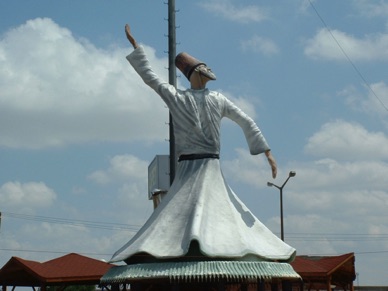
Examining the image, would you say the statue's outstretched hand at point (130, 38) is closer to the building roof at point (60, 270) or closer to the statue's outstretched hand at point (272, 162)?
the statue's outstretched hand at point (272, 162)

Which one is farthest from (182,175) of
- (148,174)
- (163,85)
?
(148,174)

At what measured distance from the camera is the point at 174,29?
17.5 m

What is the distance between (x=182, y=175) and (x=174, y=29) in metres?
6.17

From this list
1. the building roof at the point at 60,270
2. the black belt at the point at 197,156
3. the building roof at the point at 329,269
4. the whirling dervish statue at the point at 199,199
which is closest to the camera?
the whirling dervish statue at the point at 199,199

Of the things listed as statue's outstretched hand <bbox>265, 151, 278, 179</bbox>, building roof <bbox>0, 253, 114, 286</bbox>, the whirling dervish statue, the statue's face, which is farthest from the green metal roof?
building roof <bbox>0, 253, 114, 286</bbox>

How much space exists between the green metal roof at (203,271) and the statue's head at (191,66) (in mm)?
3956

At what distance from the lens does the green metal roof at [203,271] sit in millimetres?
10484

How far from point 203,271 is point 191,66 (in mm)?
4297

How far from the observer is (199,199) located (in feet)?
38.6

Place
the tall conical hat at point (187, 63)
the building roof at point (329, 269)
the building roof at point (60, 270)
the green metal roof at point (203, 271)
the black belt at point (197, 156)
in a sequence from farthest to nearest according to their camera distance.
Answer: the building roof at point (329, 269)
the building roof at point (60, 270)
the tall conical hat at point (187, 63)
the black belt at point (197, 156)
the green metal roof at point (203, 271)

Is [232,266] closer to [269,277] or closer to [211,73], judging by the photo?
[269,277]

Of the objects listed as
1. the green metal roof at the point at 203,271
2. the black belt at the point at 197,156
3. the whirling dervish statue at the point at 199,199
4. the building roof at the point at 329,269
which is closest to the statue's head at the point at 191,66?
the whirling dervish statue at the point at 199,199

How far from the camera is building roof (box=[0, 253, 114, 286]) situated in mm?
24047

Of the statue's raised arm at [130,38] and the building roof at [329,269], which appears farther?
the building roof at [329,269]
